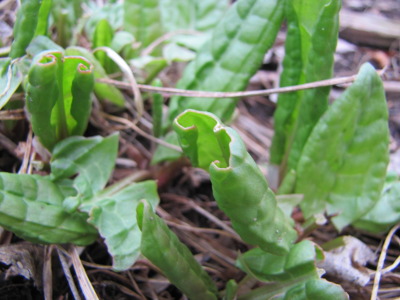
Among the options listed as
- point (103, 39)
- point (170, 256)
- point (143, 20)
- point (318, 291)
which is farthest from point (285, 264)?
point (143, 20)

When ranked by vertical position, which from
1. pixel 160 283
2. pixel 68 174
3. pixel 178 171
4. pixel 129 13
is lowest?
pixel 160 283

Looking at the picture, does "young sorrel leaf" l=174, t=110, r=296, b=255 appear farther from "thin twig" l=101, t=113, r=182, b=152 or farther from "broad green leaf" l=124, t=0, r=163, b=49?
"broad green leaf" l=124, t=0, r=163, b=49

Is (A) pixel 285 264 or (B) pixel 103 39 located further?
(B) pixel 103 39

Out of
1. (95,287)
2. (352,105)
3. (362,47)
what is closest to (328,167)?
(352,105)

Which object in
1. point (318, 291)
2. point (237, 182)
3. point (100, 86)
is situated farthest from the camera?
point (100, 86)

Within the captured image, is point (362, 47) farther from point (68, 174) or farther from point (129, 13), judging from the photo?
point (68, 174)

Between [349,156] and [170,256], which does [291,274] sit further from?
A: [349,156]
